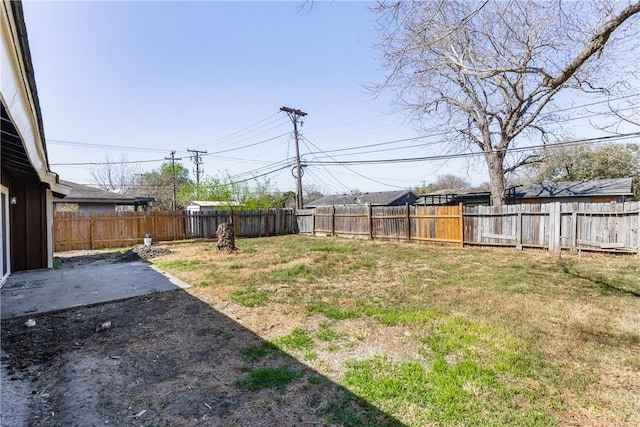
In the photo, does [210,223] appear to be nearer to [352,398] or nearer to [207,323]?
[207,323]

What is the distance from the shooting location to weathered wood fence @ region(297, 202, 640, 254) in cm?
817

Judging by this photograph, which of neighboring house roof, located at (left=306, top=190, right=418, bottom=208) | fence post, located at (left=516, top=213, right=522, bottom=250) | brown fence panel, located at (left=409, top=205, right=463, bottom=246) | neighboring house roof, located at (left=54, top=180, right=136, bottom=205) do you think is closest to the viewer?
fence post, located at (left=516, top=213, right=522, bottom=250)

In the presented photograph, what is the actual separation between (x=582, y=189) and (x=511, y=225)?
13458 mm

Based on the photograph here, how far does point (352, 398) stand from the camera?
2.39 m

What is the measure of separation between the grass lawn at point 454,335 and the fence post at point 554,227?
166cm

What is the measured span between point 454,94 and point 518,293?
11021 mm

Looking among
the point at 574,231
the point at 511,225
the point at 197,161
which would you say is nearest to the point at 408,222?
the point at 511,225

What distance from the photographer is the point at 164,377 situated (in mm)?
2760

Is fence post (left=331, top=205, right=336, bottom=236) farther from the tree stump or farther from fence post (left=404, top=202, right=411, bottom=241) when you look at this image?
the tree stump

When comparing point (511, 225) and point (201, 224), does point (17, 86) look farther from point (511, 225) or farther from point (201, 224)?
point (201, 224)

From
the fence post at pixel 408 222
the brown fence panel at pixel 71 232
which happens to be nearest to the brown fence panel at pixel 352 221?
the fence post at pixel 408 222

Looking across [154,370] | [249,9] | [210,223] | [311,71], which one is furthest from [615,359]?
[210,223]

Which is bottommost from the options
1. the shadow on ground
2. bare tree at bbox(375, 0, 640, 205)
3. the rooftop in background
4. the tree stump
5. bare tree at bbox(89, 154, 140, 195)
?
the shadow on ground

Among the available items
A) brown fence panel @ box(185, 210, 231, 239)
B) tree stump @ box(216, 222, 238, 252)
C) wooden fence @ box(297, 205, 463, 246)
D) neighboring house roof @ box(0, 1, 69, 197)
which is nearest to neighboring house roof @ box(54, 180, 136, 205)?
brown fence panel @ box(185, 210, 231, 239)
